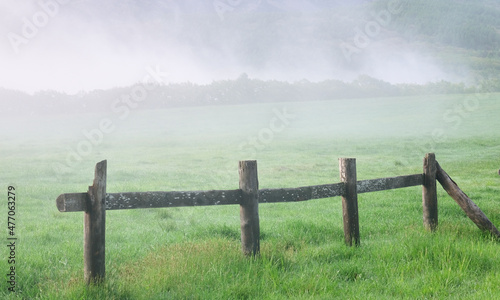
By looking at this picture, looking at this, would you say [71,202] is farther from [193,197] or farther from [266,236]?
[266,236]

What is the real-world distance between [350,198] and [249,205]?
2083 mm

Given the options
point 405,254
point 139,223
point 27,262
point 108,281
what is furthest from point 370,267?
point 139,223

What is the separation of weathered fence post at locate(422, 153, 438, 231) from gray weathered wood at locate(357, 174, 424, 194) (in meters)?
0.18

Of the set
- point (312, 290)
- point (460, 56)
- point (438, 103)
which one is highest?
point (460, 56)

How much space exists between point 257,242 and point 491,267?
3.52 m

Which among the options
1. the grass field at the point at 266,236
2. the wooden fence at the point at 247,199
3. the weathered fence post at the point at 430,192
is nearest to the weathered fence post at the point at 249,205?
the wooden fence at the point at 247,199

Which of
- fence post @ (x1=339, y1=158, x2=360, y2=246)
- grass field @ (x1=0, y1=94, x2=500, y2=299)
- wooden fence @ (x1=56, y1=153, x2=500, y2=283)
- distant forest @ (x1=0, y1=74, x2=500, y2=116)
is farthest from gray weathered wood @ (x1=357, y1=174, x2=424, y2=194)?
distant forest @ (x1=0, y1=74, x2=500, y2=116)

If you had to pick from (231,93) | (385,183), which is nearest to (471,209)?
(385,183)

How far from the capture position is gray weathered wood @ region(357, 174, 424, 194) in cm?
839

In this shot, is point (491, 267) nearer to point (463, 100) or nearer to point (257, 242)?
point (257, 242)

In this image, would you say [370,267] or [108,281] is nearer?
[108,281]

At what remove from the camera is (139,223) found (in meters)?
12.5

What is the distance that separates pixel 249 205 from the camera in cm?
716

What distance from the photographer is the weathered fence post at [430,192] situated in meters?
9.29
